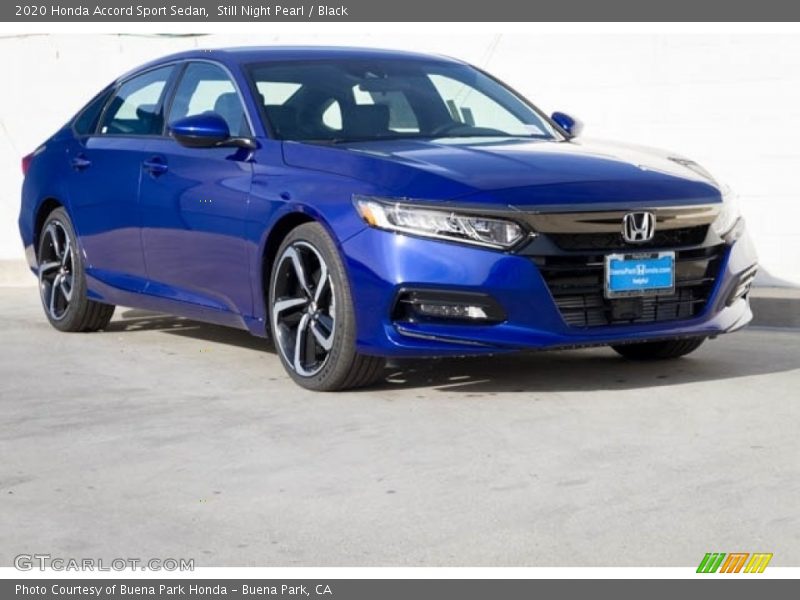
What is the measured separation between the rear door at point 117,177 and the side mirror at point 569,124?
207cm

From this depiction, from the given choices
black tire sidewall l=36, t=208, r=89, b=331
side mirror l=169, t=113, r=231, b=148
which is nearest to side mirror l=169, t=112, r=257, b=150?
side mirror l=169, t=113, r=231, b=148

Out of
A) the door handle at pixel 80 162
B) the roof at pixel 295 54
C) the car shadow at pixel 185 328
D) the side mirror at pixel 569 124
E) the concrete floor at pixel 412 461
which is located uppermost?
the roof at pixel 295 54

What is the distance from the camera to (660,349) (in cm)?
838

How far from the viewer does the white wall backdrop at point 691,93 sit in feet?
36.8

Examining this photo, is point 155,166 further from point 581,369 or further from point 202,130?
point 581,369

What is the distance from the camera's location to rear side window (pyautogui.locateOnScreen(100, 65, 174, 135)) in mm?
9234

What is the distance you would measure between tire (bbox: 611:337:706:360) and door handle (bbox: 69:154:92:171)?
3174mm

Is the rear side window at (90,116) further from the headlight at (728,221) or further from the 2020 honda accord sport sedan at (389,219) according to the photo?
the headlight at (728,221)

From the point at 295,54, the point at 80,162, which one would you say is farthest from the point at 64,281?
the point at 295,54

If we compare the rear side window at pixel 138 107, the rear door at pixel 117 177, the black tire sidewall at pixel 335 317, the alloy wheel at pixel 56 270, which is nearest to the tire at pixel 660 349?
the black tire sidewall at pixel 335 317

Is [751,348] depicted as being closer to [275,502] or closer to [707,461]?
[707,461]

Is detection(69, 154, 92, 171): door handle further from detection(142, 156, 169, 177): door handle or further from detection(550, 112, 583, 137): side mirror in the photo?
detection(550, 112, 583, 137): side mirror
